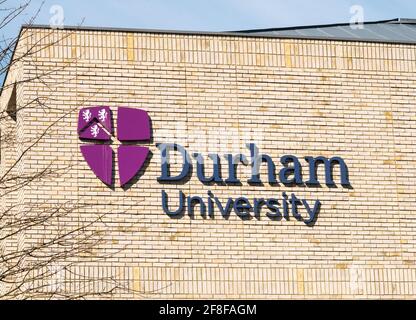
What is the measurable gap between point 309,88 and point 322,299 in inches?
170

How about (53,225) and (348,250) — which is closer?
(53,225)

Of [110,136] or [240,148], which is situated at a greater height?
[110,136]

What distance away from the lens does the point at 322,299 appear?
2320 centimetres

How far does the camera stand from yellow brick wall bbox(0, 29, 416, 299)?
22734 millimetres

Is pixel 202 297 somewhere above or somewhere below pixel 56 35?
below

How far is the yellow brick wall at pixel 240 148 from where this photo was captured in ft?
74.6

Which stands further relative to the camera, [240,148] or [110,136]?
[240,148]

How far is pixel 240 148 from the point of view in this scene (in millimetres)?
23531

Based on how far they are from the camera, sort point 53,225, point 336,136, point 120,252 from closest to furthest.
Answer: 1. point 53,225
2. point 120,252
3. point 336,136
